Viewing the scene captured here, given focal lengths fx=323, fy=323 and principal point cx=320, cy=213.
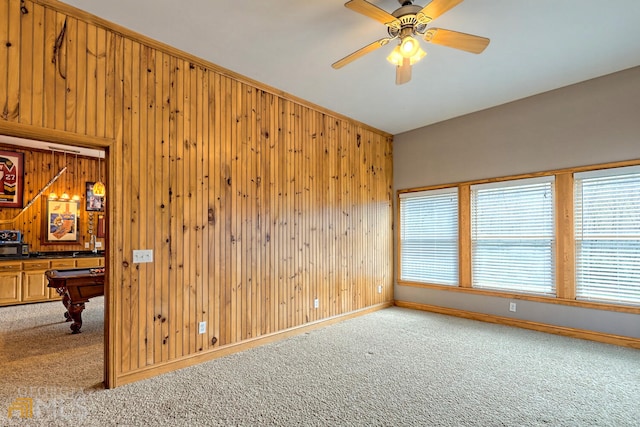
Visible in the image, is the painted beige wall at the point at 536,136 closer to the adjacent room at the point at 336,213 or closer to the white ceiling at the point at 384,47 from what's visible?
the adjacent room at the point at 336,213

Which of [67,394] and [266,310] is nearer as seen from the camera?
[67,394]

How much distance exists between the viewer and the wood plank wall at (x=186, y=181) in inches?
102

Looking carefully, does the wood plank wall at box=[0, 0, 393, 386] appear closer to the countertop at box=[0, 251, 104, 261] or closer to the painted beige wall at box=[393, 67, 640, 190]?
the painted beige wall at box=[393, 67, 640, 190]

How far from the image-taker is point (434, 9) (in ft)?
7.54

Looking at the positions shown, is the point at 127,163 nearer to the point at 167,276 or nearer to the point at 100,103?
the point at 100,103

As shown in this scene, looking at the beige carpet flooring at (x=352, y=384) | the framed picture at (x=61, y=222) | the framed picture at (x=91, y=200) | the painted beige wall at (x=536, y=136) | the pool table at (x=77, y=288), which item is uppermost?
the painted beige wall at (x=536, y=136)

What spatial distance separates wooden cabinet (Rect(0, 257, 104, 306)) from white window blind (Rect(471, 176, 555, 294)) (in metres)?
7.62

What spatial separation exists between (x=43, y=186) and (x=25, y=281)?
6.95 ft

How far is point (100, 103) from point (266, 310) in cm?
271

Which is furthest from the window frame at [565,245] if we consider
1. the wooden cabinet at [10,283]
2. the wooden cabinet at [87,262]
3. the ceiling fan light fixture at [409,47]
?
the wooden cabinet at [10,283]

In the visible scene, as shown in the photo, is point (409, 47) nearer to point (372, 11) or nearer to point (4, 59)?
point (372, 11)

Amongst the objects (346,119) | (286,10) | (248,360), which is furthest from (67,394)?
(346,119)

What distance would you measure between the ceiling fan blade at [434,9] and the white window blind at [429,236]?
10.8 ft

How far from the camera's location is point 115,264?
2.78m
